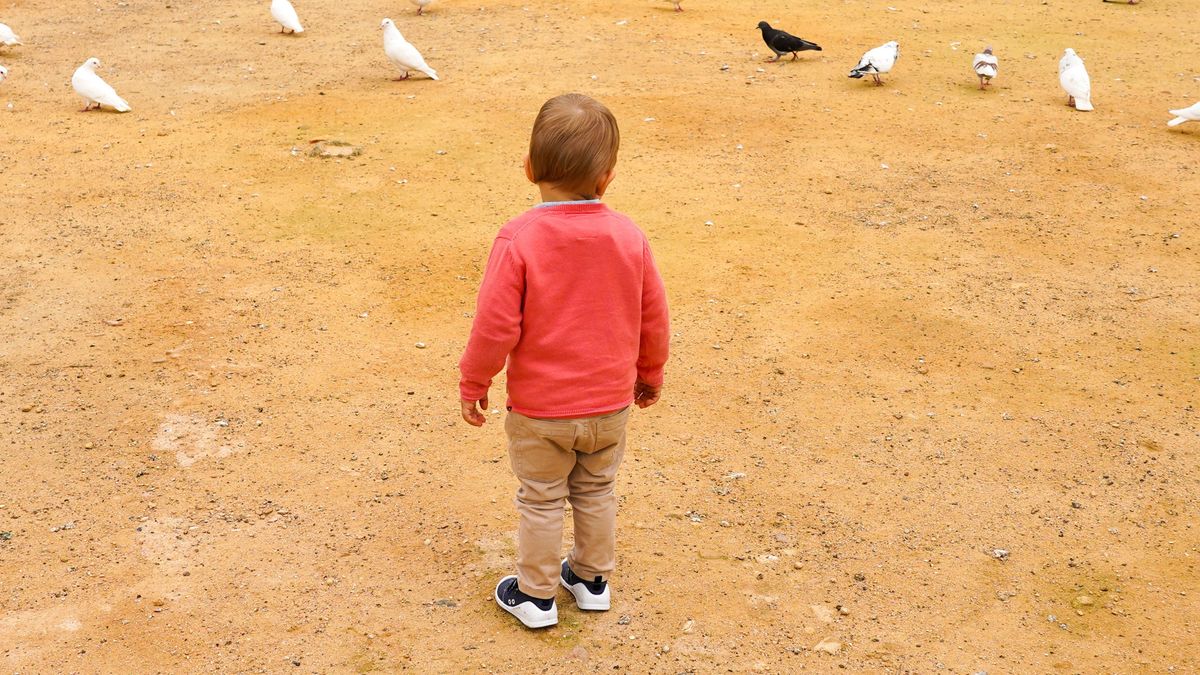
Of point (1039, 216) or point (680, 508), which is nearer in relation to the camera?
point (680, 508)

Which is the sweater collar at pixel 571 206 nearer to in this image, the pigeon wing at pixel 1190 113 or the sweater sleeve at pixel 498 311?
the sweater sleeve at pixel 498 311

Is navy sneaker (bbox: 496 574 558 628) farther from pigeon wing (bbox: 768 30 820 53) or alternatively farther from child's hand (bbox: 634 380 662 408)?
pigeon wing (bbox: 768 30 820 53)

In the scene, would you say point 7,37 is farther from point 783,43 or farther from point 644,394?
point 644,394

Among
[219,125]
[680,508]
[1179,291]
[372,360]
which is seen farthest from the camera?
[219,125]

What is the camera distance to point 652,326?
10.0 feet

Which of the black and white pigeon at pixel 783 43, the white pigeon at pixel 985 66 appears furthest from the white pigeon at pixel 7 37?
the white pigeon at pixel 985 66

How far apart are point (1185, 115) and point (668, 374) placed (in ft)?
16.9

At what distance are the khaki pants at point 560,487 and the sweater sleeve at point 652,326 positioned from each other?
175mm

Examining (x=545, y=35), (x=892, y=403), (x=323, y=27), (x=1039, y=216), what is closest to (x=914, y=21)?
(x=545, y=35)

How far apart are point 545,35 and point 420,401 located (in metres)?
6.63

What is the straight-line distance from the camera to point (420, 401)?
4609mm

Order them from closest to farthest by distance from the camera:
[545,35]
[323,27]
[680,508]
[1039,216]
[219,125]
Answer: [680,508] < [1039,216] < [219,125] < [545,35] < [323,27]

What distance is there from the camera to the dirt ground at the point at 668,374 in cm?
332

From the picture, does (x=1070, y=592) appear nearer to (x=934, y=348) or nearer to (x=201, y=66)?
(x=934, y=348)
